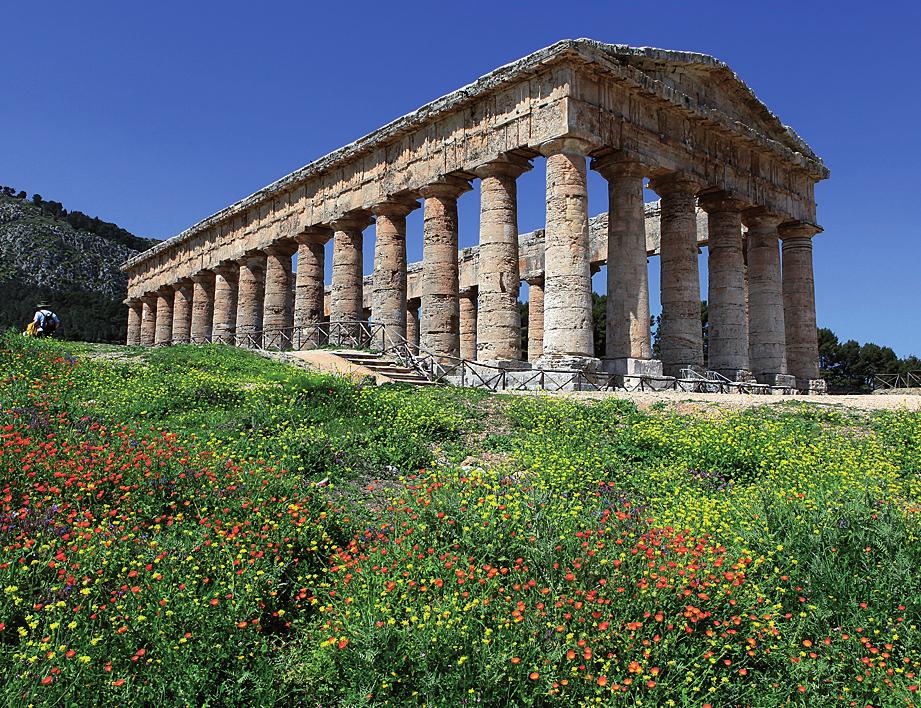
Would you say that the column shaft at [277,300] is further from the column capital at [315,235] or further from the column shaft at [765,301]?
the column shaft at [765,301]

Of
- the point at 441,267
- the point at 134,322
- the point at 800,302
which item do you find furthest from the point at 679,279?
the point at 134,322

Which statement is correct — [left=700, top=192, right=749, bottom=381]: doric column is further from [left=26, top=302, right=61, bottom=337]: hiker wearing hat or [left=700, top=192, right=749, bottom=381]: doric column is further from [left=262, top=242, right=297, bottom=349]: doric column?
[left=26, top=302, right=61, bottom=337]: hiker wearing hat

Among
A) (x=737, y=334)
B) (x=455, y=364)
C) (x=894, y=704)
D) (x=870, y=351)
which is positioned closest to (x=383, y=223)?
(x=455, y=364)

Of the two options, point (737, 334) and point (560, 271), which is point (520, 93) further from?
point (737, 334)

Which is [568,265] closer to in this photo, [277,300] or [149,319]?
[277,300]

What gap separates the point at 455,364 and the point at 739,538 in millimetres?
17718

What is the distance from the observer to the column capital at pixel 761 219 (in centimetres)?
2739

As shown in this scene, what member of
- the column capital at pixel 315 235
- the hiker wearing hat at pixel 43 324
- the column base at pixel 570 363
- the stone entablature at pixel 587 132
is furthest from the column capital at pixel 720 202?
the hiker wearing hat at pixel 43 324

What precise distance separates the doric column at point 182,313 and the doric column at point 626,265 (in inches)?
1131

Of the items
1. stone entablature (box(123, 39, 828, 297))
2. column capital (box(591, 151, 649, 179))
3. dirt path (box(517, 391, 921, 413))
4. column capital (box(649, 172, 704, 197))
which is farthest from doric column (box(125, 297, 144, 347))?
dirt path (box(517, 391, 921, 413))

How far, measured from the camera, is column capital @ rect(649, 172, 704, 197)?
77.9 feet

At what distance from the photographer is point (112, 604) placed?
17.6ft

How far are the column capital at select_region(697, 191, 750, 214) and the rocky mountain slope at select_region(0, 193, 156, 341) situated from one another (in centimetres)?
5559

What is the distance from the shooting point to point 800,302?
28844mm
